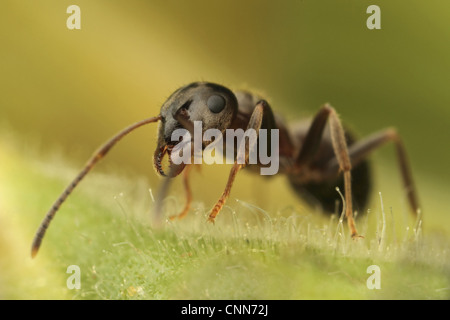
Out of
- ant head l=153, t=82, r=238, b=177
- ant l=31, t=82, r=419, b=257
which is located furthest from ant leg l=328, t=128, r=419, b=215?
ant head l=153, t=82, r=238, b=177

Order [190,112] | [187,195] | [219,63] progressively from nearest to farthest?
[190,112], [187,195], [219,63]

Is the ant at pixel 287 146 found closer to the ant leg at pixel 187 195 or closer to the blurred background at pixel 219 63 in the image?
the ant leg at pixel 187 195

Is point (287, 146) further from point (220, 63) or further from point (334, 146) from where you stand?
point (220, 63)

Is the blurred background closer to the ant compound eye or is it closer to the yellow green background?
the yellow green background

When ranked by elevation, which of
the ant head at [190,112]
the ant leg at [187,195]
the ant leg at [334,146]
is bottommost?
the ant leg at [187,195]

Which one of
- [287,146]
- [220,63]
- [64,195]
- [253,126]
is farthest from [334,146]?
[220,63]

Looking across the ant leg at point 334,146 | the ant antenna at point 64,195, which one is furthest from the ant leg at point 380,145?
the ant antenna at point 64,195
